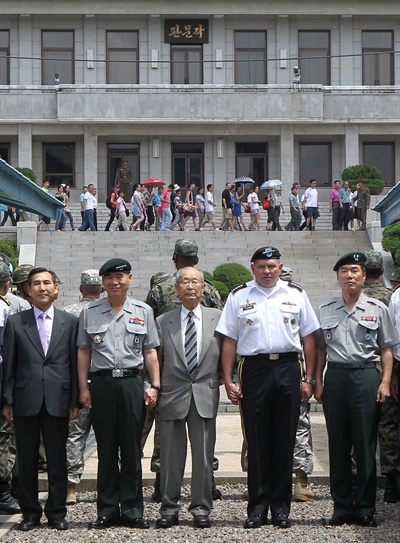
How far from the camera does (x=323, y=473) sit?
9.43 metres

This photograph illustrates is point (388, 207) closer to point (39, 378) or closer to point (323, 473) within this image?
point (323, 473)

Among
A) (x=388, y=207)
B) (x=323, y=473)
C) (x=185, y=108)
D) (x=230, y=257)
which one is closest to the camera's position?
(x=323, y=473)

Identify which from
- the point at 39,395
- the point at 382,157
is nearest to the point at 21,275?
the point at 39,395

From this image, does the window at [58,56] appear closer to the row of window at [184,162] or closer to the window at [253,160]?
the row of window at [184,162]

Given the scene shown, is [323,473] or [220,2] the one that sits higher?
[220,2]

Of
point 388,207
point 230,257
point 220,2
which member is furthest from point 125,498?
point 220,2

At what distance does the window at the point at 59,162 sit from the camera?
41656mm

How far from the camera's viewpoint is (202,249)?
2923cm

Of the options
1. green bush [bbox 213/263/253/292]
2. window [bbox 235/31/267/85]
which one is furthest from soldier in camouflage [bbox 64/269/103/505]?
window [bbox 235/31/267/85]

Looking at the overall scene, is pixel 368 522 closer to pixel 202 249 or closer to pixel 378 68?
pixel 202 249

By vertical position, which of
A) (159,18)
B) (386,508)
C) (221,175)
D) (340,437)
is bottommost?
(386,508)

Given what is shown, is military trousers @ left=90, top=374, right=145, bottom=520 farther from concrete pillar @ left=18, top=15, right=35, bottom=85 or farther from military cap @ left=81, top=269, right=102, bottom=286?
concrete pillar @ left=18, top=15, right=35, bottom=85

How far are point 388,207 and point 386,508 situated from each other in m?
3.78

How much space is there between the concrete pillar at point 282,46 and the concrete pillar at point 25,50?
8834 millimetres
